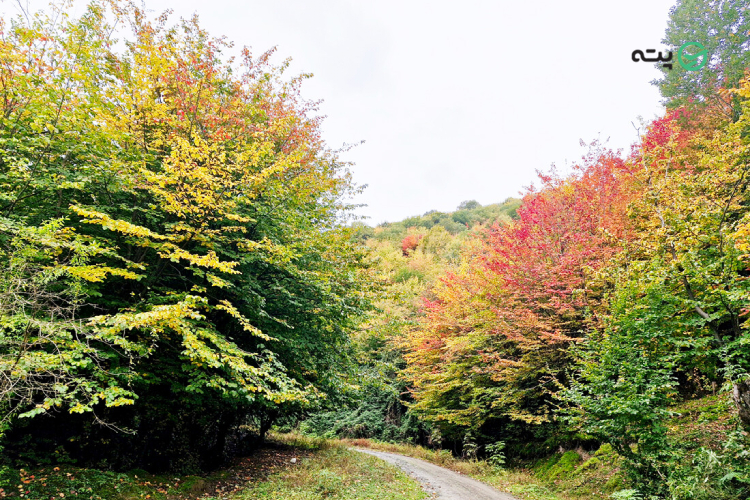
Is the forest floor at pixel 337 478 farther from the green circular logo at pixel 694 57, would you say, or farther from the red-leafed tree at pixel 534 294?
the green circular logo at pixel 694 57

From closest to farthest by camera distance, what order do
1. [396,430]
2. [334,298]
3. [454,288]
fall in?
[334,298] < [454,288] < [396,430]

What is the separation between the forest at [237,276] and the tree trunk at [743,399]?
0.04 meters

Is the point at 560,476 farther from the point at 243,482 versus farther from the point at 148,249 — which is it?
the point at 148,249

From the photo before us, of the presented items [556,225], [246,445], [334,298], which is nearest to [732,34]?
[556,225]

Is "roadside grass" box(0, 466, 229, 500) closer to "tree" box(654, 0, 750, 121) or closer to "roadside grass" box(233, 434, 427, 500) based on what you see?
"roadside grass" box(233, 434, 427, 500)

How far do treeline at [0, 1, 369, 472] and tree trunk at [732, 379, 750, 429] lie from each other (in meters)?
8.55

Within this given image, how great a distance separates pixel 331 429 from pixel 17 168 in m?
27.1

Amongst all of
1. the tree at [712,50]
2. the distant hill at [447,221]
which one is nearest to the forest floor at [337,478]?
the tree at [712,50]

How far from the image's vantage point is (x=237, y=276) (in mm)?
9055

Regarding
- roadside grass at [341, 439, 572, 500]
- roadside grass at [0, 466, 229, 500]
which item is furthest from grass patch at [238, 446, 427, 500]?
roadside grass at [341, 439, 572, 500]

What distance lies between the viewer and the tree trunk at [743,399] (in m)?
6.97

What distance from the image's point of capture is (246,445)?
15.0 meters

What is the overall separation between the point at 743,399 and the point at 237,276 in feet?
36.7

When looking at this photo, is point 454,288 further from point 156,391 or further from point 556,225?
point 156,391
